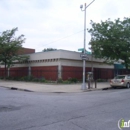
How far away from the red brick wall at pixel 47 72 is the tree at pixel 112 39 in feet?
21.3

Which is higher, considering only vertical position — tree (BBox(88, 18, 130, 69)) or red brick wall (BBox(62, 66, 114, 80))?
tree (BBox(88, 18, 130, 69))

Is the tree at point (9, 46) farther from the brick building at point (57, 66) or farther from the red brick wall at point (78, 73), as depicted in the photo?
the red brick wall at point (78, 73)

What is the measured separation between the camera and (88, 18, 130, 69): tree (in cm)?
2583

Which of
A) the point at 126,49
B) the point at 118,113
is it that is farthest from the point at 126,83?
the point at 118,113

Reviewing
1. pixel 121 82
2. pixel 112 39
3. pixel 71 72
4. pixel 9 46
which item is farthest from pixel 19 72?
pixel 121 82

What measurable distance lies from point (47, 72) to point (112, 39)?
10.7 meters

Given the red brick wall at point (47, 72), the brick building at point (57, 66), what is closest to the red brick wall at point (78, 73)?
the brick building at point (57, 66)

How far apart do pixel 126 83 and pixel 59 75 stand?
1029 cm

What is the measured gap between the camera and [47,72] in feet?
98.0

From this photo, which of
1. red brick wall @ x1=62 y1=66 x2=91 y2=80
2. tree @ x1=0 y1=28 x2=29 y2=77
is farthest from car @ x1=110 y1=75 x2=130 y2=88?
tree @ x1=0 y1=28 x2=29 y2=77

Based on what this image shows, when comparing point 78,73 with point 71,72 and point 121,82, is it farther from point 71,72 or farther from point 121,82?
point 121,82

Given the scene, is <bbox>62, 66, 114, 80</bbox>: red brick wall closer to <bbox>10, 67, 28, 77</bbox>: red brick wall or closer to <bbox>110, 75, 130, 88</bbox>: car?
<bbox>10, 67, 28, 77</bbox>: red brick wall

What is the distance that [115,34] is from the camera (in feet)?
84.5

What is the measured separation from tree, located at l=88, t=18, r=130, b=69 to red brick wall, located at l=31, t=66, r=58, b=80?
21.3 feet
